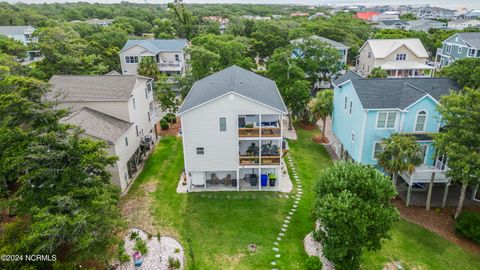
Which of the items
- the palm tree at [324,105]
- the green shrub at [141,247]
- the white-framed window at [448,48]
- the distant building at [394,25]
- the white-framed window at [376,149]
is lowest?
the green shrub at [141,247]

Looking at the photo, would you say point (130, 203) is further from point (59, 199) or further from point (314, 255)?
point (314, 255)

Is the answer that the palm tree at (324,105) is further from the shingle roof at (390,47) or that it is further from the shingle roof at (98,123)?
the shingle roof at (390,47)

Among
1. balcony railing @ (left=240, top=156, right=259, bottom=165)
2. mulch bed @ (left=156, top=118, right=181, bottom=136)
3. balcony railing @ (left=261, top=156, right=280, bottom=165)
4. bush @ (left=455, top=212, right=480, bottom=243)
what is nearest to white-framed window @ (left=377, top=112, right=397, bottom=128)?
bush @ (left=455, top=212, right=480, bottom=243)

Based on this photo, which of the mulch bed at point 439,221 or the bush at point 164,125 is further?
the bush at point 164,125

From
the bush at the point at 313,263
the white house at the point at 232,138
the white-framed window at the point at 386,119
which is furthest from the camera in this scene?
the white-framed window at the point at 386,119

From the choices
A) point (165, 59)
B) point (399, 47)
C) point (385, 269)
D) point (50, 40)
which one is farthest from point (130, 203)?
point (399, 47)

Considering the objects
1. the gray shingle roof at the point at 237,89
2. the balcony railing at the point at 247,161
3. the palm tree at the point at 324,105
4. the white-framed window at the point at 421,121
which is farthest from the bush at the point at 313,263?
the palm tree at the point at 324,105

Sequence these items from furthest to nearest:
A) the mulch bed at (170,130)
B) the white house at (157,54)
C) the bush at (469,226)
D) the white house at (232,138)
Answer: the white house at (157,54) < the mulch bed at (170,130) < the white house at (232,138) < the bush at (469,226)

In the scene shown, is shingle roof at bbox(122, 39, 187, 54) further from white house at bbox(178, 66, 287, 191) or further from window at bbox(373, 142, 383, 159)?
window at bbox(373, 142, 383, 159)
